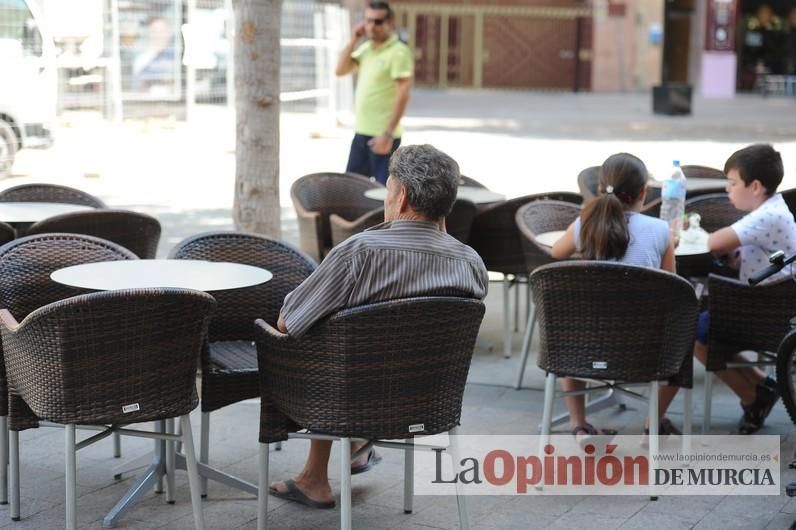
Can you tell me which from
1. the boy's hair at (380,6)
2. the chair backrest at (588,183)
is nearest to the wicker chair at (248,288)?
the chair backrest at (588,183)

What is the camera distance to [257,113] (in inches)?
265

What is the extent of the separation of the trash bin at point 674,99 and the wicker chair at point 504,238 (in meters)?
18.4

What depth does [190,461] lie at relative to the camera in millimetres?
4070

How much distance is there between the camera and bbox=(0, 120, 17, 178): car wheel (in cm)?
1207

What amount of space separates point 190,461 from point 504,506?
1.22 metres

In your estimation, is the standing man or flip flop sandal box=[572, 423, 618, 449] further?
the standing man

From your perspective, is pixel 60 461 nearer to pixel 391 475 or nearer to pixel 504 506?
pixel 391 475

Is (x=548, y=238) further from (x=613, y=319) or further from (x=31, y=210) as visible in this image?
(x=31, y=210)

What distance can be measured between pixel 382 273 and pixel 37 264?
1.63 meters

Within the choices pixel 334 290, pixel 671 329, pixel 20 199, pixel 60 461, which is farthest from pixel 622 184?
pixel 20 199

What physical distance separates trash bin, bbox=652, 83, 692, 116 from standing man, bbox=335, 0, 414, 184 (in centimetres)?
1661

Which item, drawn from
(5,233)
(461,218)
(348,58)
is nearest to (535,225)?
(461,218)

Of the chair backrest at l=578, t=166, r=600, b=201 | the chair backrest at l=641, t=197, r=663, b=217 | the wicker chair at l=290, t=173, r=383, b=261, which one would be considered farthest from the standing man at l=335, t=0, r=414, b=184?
the chair backrest at l=641, t=197, r=663, b=217

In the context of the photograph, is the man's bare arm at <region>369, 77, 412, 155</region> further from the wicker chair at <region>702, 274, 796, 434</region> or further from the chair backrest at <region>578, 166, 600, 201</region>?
the wicker chair at <region>702, 274, 796, 434</region>
